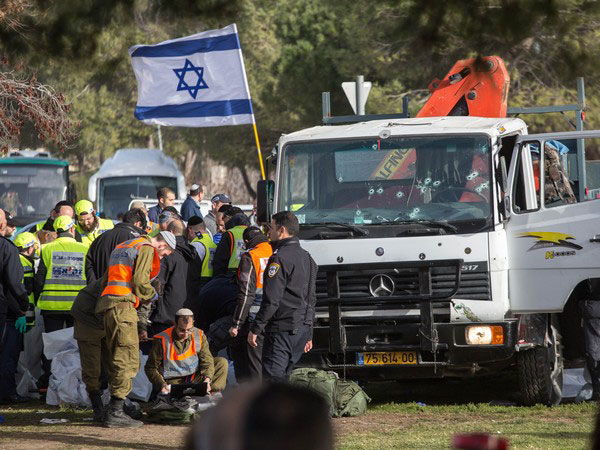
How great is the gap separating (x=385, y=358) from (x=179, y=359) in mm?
1876

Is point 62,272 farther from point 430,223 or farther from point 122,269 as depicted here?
point 430,223

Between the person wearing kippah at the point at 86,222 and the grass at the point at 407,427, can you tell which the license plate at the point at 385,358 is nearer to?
the grass at the point at 407,427

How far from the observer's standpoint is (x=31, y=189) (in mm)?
28172

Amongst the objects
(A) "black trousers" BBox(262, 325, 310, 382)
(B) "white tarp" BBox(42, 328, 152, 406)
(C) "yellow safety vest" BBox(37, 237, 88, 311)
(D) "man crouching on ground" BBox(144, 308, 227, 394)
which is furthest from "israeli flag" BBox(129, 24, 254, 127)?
(A) "black trousers" BBox(262, 325, 310, 382)

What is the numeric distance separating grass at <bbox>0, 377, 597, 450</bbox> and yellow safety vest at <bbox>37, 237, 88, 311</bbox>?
111 cm

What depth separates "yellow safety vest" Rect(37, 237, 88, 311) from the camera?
12086mm

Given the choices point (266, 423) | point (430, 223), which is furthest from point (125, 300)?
point (266, 423)

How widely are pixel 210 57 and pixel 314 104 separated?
26549mm

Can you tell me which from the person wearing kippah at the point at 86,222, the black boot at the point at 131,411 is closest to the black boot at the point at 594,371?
the black boot at the point at 131,411

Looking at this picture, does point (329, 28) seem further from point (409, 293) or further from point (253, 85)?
point (409, 293)

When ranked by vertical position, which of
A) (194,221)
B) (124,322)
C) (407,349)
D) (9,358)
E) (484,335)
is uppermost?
(194,221)

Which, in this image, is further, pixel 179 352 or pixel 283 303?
pixel 179 352

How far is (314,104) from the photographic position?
140ft

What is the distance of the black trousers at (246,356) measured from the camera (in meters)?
9.86
